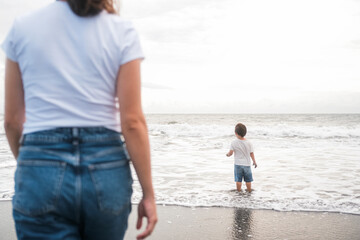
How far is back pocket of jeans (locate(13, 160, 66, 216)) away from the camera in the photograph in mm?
1254

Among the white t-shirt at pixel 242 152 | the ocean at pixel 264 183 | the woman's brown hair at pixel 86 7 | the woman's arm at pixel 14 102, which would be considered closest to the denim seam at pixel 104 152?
the woman's arm at pixel 14 102

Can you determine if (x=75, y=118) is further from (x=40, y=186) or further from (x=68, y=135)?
(x=40, y=186)

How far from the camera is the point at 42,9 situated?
4.45ft

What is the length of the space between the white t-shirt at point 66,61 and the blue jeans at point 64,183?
0.06 meters

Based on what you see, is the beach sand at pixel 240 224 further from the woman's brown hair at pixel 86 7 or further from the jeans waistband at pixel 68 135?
the woman's brown hair at pixel 86 7

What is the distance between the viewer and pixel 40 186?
4.15 ft

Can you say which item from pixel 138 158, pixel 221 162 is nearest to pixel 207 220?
pixel 138 158

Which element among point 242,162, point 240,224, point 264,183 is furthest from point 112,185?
point 264,183

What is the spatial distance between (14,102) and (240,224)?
4.31 m

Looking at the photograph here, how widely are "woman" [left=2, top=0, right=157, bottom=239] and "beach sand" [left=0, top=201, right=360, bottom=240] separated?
3428mm

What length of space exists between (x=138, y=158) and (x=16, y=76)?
24.1 inches

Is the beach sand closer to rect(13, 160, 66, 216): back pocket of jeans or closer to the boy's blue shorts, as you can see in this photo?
the boy's blue shorts

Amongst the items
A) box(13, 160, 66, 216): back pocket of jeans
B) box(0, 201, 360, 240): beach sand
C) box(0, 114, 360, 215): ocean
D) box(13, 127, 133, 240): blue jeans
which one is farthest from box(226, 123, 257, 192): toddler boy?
box(13, 160, 66, 216): back pocket of jeans

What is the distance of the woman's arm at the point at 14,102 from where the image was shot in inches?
55.6
